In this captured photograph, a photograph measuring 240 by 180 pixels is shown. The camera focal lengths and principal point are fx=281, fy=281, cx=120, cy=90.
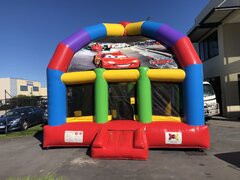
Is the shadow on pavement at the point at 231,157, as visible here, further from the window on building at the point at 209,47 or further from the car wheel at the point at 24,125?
the window on building at the point at 209,47

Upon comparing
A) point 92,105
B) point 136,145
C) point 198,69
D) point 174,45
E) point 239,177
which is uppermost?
point 174,45

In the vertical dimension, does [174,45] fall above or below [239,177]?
above

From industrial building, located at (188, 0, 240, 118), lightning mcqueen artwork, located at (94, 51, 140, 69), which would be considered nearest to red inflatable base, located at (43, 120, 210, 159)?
lightning mcqueen artwork, located at (94, 51, 140, 69)

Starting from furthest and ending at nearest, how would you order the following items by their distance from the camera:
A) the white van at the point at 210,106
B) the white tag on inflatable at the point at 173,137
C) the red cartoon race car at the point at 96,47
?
the white van at the point at 210,106, the red cartoon race car at the point at 96,47, the white tag on inflatable at the point at 173,137

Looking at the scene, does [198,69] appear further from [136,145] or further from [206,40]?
[206,40]

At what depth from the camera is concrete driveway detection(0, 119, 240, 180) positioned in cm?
646

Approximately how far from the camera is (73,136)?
359 inches

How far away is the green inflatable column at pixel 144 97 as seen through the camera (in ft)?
30.1

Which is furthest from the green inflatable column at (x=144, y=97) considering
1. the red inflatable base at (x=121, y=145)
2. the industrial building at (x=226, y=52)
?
the industrial building at (x=226, y=52)

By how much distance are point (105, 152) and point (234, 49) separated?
12.0 meters

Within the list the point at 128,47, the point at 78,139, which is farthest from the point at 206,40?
the point at 78,139

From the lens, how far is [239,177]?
607 cm

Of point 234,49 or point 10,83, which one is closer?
point 234,49

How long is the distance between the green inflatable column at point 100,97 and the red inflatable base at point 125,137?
0.27 m
